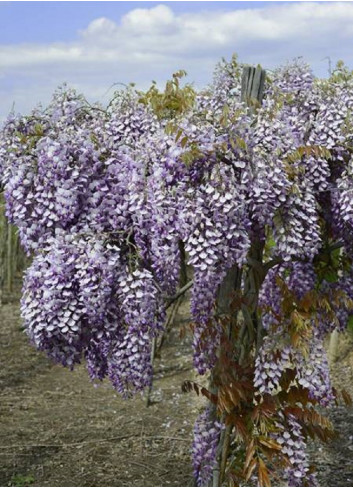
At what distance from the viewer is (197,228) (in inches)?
122

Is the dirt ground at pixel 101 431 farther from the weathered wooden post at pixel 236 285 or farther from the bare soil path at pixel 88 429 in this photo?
the weathered wooden post at pixel 236 285

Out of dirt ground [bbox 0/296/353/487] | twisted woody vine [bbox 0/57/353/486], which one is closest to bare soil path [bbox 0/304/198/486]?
dirt ground [bbox 0/296/353/487]

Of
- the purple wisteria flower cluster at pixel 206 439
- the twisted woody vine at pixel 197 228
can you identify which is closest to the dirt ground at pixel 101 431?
the purple wisteria flower cluster at pixel 206 439

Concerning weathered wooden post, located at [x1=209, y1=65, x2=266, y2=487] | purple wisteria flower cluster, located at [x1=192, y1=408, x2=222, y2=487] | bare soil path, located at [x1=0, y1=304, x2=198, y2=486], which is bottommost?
bare soil path, located at [x1=0, y1=304, x2=198, y2=486]

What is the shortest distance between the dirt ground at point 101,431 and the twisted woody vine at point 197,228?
1.41 meters

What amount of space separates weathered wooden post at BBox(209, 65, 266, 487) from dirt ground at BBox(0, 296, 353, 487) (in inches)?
50.5

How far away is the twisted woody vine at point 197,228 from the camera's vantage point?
316cm

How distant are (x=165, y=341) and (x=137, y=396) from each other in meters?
1.59

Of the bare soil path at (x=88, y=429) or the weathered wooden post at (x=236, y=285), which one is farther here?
the bare soil path at (x=88, y=429)

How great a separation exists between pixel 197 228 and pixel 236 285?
792mm

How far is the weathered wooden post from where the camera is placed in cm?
363

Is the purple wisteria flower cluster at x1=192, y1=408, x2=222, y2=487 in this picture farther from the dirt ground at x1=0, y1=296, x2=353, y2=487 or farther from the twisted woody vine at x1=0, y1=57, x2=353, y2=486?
the dirt ground at x1=0, y1=296, x2=353, y2=487

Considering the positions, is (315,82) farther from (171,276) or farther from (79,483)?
(79,483)

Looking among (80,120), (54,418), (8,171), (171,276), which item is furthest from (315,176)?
(54,418)
